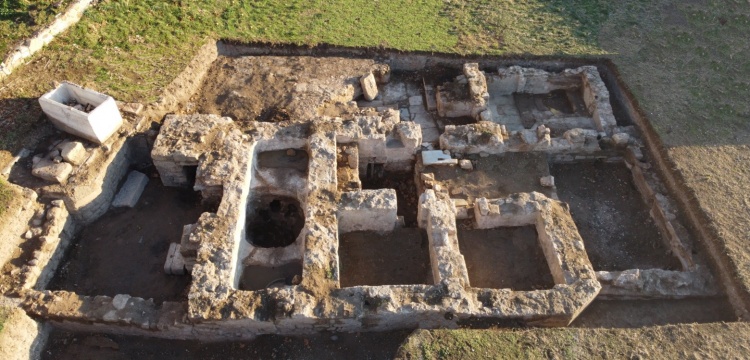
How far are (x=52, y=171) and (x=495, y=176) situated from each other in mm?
7382

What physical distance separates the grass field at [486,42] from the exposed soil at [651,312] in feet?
3.74

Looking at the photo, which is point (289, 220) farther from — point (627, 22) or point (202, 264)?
point (627, 22)

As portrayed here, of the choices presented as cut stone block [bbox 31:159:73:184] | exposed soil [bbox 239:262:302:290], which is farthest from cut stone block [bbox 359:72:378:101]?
cut stone block [bbox 31:159:73:184]

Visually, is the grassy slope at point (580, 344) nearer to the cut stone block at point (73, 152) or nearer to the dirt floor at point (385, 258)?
the dirt floor at point (385, 258)

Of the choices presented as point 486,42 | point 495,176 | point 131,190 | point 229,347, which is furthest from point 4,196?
point 486,42

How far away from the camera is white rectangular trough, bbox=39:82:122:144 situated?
27.7ft

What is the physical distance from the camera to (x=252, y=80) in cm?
1077

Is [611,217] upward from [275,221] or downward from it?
downward

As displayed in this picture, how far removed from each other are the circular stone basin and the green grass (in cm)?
603

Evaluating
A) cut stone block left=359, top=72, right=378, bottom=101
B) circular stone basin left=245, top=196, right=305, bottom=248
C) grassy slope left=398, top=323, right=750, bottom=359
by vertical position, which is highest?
cut stone block left=359, top=72, right=378, bottom=101

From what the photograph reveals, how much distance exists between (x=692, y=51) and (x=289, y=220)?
374 inches

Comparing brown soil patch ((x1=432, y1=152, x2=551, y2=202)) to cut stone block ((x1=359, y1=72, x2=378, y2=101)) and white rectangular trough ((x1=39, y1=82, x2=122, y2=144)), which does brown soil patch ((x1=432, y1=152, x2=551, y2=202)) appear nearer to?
cut stone block ((x1=359, y1=72, x2=378, y2=101))

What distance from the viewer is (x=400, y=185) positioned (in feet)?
31.7

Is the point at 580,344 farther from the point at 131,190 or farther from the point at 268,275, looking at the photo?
the point at 131,190
